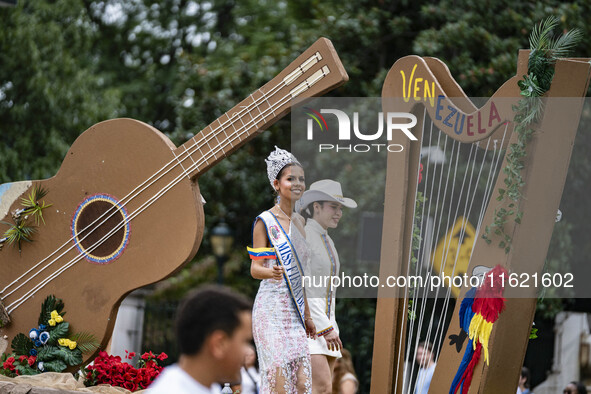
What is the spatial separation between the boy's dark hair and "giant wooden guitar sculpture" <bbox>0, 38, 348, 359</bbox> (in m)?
3.32

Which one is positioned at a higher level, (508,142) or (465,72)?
(465,72)

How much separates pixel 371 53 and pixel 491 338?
8.34 m

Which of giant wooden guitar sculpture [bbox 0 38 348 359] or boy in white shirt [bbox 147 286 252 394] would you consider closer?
boy in white shirt [bbox 147 286 252 394]

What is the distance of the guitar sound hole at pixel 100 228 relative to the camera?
22.1 ft

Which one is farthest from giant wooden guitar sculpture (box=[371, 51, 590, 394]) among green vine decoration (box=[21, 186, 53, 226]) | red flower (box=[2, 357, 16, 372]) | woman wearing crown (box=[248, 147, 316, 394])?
green vine decoration (box=[21, 186, 53, 226])

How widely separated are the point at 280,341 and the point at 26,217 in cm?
255

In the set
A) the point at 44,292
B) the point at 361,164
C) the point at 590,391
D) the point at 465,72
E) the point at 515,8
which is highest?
the point at 515,8

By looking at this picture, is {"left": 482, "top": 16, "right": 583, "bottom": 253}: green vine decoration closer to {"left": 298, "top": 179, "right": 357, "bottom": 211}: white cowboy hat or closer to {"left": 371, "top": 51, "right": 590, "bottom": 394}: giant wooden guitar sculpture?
{"left": 371, "top": 51, "right": 590, "bottom": 394}: giant wooden guitar sculpture

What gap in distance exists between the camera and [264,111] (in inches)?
252

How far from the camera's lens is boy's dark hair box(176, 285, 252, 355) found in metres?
2.98

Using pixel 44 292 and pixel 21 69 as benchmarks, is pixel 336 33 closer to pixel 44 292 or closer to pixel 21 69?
pixel 21 69

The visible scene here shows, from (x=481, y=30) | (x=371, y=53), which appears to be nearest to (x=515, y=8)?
(x=481, y=30)

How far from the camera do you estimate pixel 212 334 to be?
117 inches

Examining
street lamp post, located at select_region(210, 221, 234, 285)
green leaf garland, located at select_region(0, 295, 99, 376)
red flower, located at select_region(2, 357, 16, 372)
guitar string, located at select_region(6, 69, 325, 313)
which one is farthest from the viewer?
street lamp post, located at select_region(210, 221, 234, 285)
